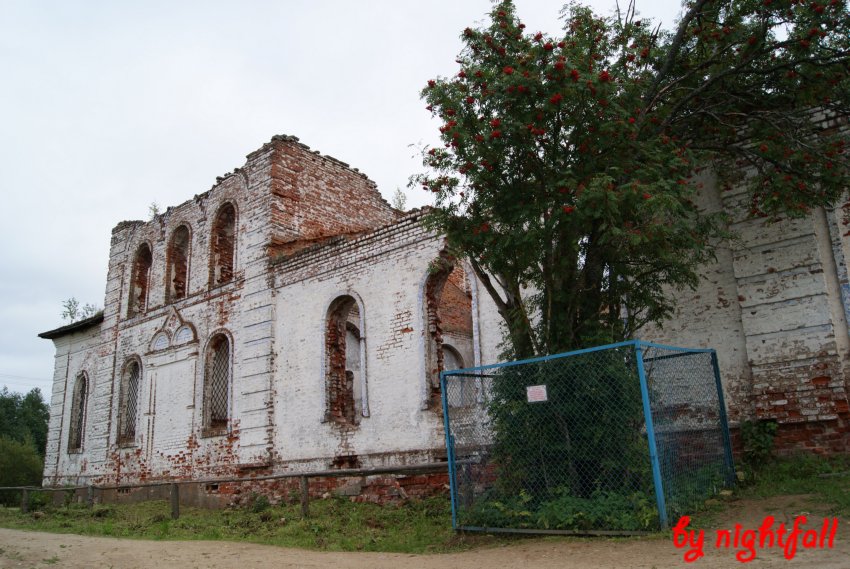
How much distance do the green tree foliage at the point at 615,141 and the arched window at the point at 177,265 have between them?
466 inches

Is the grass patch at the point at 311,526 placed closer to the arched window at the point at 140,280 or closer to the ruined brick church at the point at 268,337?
the ruined brick church at the point at 268,337

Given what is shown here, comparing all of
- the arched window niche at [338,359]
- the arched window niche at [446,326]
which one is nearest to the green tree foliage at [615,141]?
the arched window niche at [446,326]

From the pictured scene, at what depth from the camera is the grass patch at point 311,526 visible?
25.5ft

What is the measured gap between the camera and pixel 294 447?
12953 millimetres

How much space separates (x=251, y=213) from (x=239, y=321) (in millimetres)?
2571

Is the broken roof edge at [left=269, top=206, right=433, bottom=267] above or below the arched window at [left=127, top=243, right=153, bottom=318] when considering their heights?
below

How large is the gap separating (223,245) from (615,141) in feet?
40.1

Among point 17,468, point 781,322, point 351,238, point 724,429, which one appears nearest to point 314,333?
point 351,238

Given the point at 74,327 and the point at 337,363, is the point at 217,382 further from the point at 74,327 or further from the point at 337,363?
the point at 74,327

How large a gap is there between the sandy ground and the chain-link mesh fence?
1.11ft

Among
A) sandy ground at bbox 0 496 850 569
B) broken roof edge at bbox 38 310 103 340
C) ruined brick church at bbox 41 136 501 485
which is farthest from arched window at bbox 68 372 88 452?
sandy ground at bbox 0 496 850 569

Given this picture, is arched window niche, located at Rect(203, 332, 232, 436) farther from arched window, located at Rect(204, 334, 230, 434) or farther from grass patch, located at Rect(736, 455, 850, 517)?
grass patch, located at Rect(736, 455, 850, 517)

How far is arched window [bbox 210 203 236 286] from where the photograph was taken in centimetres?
1639

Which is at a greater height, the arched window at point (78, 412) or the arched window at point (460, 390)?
the arched window at point (78, 412)
